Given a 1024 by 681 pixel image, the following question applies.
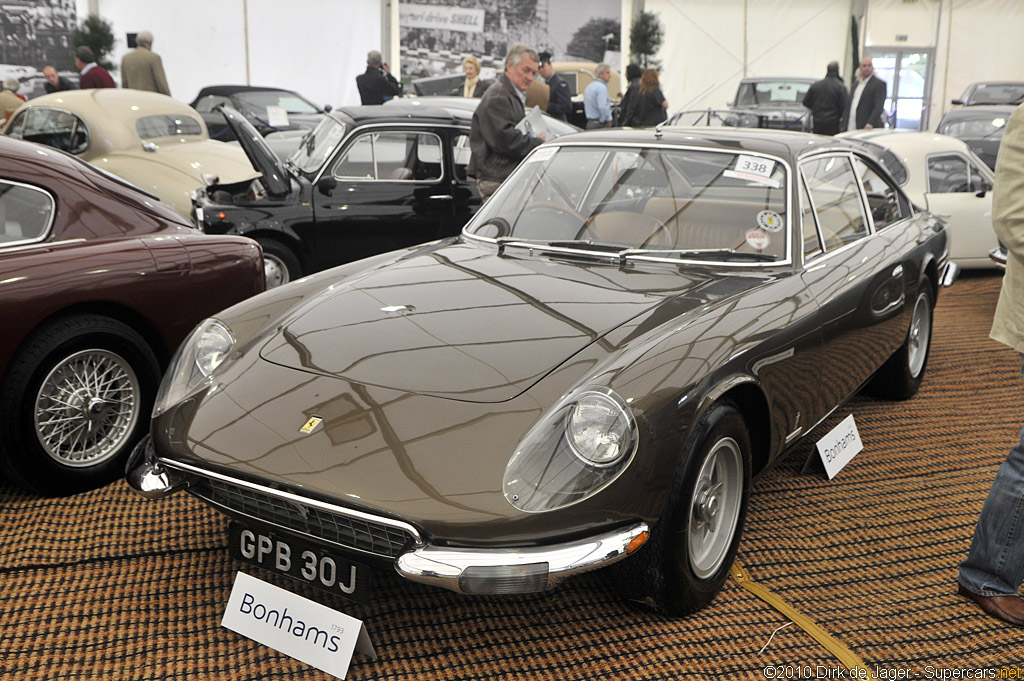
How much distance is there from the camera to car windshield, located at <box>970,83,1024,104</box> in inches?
606

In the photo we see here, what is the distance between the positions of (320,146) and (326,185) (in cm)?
41

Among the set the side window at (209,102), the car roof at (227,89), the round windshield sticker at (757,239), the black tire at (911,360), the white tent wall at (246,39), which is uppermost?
the white tent wall at (246,39)

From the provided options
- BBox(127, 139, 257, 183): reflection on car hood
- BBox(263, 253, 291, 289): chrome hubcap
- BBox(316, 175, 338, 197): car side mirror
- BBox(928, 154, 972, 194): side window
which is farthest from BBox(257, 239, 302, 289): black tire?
BBox(928, 154, 972, 194): side window

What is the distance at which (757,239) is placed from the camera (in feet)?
11.0

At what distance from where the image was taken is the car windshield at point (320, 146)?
637cm

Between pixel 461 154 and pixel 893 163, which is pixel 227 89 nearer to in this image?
pixel 461 154

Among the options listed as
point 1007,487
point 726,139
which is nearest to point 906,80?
point 726,139

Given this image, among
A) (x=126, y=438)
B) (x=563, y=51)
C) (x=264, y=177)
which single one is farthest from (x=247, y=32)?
(x=126, y=438)

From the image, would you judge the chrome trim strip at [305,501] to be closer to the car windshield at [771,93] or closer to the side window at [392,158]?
the side window at [392,158]

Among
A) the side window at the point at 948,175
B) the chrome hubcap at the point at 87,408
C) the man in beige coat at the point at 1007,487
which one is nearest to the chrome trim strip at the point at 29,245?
the chrome hubcap at the point at 87,408

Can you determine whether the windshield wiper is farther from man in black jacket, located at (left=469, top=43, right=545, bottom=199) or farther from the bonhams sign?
the bonhams sign

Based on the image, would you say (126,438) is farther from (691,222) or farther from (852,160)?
(852,160)

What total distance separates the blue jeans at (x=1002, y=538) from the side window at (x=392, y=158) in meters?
4.59

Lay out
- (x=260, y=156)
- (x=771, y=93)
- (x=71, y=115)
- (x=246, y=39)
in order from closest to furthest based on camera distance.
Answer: (x=260, y=156)
(x=71, y=115)
(x=246, y=39)
(x=771, y=93)
